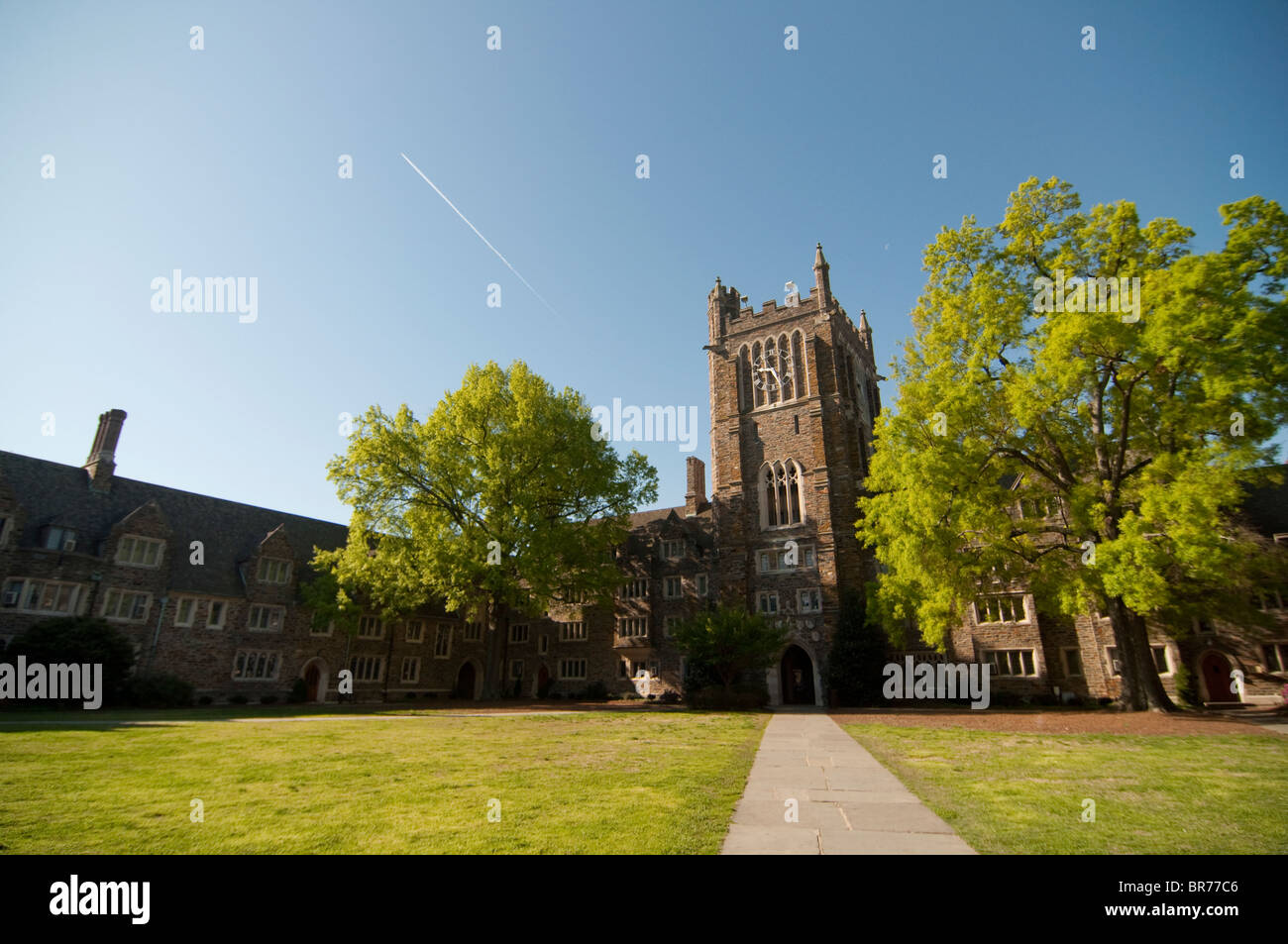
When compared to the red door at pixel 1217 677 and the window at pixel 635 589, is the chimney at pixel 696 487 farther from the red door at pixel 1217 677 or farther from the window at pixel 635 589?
the red door at pixel 1217 677

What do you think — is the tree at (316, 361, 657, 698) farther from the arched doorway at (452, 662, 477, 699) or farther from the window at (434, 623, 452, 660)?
the arched doorway at (452, 662, 477, 699)

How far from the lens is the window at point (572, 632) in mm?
40562

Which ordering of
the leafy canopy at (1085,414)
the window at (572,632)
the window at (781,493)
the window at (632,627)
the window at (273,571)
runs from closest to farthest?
the leafy canopy at (1085,414)
the window at (273,571)
the window at (781,493)
the window at (632,627)
the window at (572,632)

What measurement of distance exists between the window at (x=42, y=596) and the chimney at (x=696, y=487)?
106 feet

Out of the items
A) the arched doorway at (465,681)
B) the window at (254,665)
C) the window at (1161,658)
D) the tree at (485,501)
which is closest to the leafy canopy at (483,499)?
the tree at (485,501)

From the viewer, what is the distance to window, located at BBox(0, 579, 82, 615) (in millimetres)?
25359

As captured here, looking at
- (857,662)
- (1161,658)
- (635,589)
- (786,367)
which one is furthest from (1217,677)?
(635,589)

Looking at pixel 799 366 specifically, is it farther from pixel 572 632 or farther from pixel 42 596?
pixel 42 596

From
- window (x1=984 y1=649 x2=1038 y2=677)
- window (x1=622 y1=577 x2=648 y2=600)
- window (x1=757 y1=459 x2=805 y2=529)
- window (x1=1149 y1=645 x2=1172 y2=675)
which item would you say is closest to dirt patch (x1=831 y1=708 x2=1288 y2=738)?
window (x1=1149 y1=645 x2=1172 y2=675)

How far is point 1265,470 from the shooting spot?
1597 centimetres

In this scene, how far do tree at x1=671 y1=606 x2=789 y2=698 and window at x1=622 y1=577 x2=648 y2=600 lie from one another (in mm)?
12199

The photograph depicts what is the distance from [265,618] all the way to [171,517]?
7.03 metres

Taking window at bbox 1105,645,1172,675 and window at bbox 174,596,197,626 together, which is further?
window at bbox 174,596,197,626

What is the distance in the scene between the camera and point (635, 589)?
130ft
